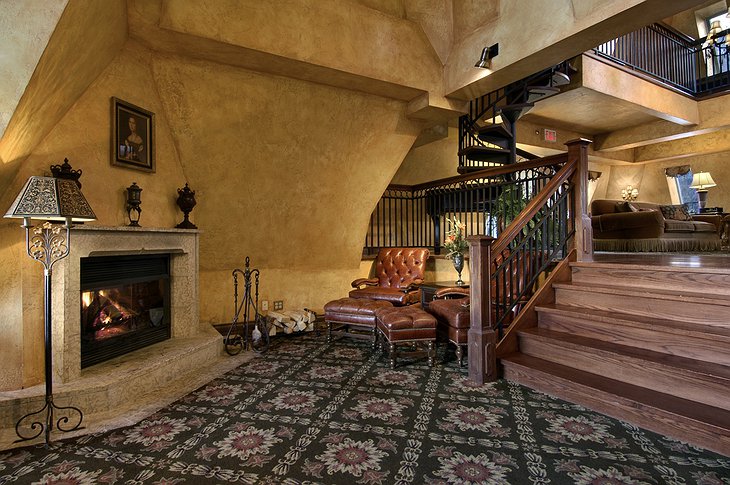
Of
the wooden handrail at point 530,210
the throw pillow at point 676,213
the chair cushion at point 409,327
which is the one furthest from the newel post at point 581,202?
the throw pillow at point 676,213

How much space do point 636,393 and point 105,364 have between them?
12.1ft

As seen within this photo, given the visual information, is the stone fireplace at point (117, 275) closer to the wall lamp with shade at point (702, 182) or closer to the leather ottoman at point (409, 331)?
the leather ottoman at point (409, 331)

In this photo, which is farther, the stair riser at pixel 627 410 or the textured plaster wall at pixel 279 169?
the textured plaster wall at pixel 279 169

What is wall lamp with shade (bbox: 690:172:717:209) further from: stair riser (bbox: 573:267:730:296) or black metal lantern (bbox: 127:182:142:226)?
black metal lantern (bbox: 127:182:142:226)

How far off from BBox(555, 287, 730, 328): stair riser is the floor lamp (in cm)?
365

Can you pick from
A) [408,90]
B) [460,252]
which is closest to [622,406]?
[460,252]

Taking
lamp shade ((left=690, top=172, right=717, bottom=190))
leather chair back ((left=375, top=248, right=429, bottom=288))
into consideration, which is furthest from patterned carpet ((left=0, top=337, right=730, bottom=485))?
lamp shade ((left=690, top=172, right=717, bottom=190))

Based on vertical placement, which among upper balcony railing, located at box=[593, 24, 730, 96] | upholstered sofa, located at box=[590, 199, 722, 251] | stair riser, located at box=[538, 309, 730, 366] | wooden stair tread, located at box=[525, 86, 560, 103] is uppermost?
upper balcony railing, located at box=[593, 24, 730, 96]

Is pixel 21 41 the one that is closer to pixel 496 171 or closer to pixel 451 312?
pixel 451 312

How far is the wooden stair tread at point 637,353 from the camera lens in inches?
83.3

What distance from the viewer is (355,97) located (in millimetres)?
4523

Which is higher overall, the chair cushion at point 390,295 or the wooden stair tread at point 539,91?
the wooden stair tread at point 539,91

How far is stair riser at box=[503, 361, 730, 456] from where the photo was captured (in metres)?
1.87

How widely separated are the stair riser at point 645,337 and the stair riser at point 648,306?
4.3 inches
